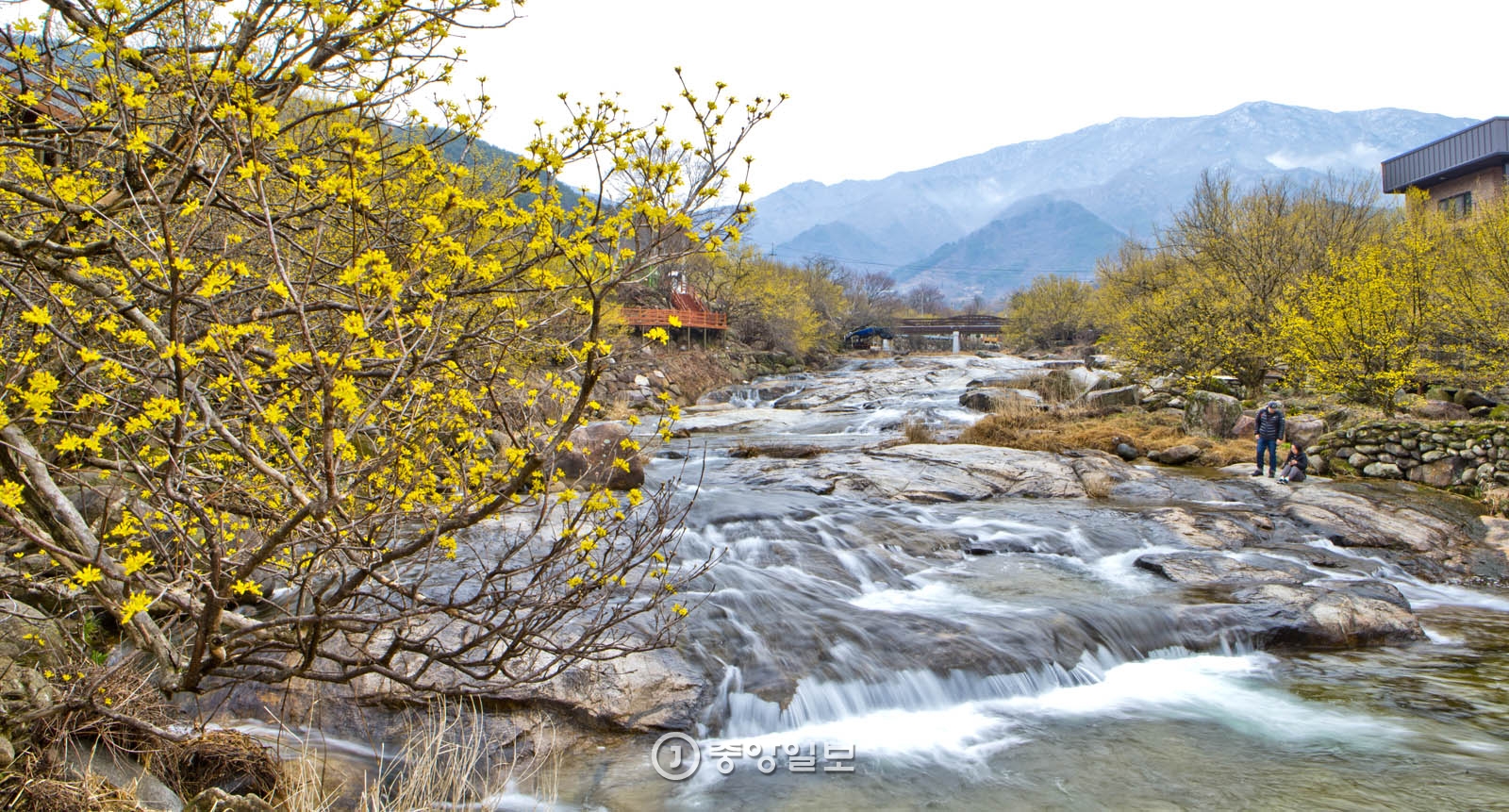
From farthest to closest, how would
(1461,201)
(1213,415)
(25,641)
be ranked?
(1461,201) → (1213,415) → (25,641)

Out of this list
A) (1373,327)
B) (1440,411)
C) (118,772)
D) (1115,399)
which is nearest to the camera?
(118,772)

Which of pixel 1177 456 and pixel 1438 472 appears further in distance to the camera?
pixel 1177 456

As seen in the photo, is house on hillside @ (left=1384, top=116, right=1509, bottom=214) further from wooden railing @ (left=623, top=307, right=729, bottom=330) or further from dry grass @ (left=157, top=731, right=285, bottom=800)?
dry grass @ (left=157, top=731, right=285, bottom=800)

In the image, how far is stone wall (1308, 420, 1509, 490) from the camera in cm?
1586

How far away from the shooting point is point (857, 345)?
256 ft

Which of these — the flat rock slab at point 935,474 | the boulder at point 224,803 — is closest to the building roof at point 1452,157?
the flat rock slab at point 935,474

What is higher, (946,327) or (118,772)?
(946,327)

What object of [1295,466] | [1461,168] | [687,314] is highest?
[1461,168]

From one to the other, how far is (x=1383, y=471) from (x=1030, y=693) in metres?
13.1

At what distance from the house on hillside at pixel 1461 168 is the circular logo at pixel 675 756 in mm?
44166

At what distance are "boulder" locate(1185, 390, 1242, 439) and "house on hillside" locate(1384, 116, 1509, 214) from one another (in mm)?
23979

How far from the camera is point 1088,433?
21547 millimetres

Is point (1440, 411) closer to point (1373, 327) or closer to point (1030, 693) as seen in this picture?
point (1373, 327)

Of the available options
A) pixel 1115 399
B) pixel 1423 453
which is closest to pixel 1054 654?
pixel 1423 453
